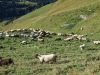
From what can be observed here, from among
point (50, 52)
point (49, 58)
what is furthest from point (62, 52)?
point (49, 58)

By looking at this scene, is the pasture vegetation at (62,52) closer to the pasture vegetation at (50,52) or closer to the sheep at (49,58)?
the pasture vegetation at (50,52)

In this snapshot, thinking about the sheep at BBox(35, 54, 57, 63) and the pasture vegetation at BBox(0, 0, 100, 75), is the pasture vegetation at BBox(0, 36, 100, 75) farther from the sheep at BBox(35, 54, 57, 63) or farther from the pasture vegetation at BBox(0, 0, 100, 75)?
the sheep at BBox(35, 54, 57, 63)

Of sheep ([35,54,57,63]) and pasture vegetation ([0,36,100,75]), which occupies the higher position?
sheep ([35,54,57,63])

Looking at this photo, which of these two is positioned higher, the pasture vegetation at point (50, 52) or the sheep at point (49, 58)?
the sheep at point (49, 58)

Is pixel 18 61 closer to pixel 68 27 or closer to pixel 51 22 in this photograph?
pixel 68 27

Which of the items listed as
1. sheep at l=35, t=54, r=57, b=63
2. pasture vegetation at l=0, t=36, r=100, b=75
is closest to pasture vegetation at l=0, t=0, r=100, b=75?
pasture vegetation at l=0, t=36, r=100, b=75

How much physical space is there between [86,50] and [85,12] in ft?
103

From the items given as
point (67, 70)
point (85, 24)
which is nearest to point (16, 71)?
point (67, 70)

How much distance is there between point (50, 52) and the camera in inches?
1406

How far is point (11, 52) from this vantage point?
3669 centimetres

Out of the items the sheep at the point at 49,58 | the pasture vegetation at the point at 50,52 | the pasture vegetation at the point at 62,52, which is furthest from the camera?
the sheep at the point at 49,58

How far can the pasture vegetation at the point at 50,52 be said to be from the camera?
82.8 ft

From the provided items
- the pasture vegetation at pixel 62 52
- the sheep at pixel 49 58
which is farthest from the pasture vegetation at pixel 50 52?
the sheep at pixel 49 58

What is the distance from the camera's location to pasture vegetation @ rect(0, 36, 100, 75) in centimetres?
2525
